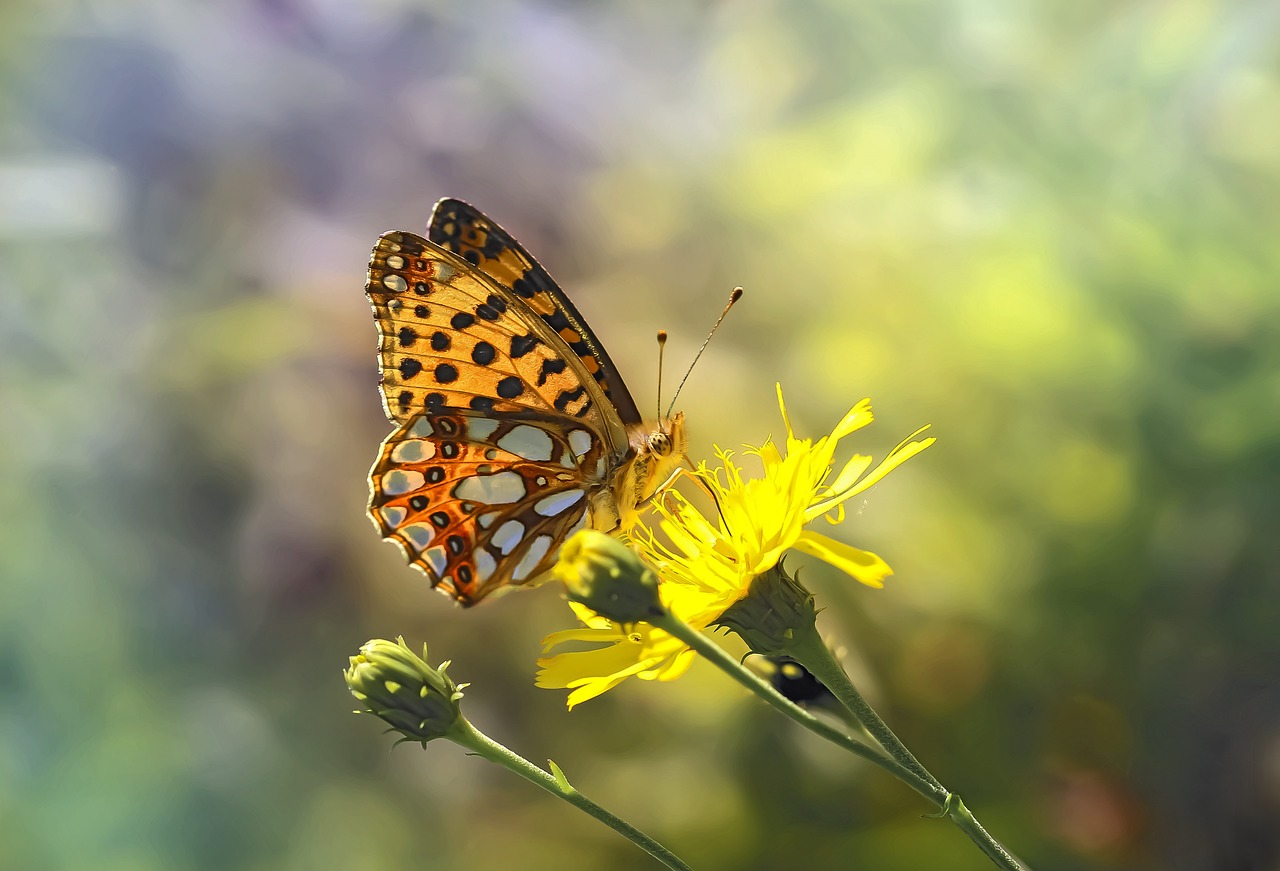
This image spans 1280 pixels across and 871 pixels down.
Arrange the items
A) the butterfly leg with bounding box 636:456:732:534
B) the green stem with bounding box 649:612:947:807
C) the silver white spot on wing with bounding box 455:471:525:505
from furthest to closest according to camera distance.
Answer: the silver white spot on wing with bounding box 455:471:525:505 < the butterfly leg with bounding box 636:456:732:534 < the green stem with bounding box 649:612:947:807

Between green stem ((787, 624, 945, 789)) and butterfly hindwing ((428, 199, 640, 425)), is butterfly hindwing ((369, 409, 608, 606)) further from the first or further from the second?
green stem ((787, 624, 945, 789))

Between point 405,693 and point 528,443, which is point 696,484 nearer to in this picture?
point 528,443

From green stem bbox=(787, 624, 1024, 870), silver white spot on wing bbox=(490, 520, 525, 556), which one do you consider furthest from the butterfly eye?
green stem bbox=(787, 624, 1024, 870)

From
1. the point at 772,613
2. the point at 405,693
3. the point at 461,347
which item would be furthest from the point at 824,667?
the point at 461,347

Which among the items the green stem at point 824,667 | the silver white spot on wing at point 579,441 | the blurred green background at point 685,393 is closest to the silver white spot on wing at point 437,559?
the silver white spot on wing at point 579,441

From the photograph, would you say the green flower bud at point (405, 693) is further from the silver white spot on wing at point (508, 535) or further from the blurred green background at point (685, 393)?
the blurred green background at point (685, 393)

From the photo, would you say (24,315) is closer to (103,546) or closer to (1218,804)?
(103,546)
